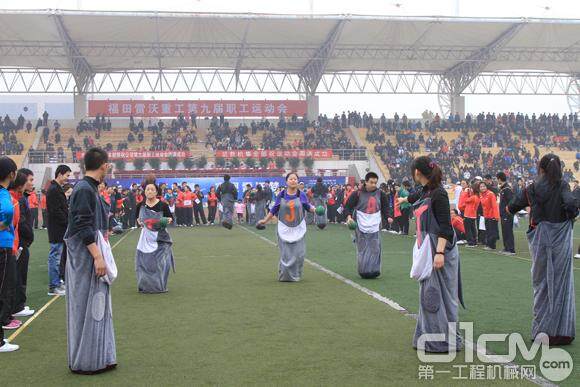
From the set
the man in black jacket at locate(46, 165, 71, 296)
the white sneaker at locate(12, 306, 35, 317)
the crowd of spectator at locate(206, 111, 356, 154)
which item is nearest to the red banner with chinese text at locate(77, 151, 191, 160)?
the crowd of spectator at locate(206, 111, 356, 154)

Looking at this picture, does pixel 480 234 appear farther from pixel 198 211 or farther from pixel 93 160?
pixel 198 211

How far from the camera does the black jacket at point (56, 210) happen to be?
10.8 meters

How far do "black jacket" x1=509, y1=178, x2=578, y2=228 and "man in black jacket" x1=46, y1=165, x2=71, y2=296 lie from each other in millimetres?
6170

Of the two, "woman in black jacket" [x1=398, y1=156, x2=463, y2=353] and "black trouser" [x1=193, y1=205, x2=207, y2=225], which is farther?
"black trouser" [x1=193, y1=205, x2=207, y2=225]

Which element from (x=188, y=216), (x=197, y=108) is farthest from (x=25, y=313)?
(x=197, y=108)

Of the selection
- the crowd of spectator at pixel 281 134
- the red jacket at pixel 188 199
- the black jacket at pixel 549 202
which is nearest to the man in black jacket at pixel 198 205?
the red jacket at pixel 188 199

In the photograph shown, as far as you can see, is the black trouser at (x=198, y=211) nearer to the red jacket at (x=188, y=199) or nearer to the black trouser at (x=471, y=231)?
the red jacket at (x=188, y=199)

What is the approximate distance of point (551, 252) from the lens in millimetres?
7262

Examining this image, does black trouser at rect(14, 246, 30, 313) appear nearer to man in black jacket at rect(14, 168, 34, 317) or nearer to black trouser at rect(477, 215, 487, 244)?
man in black jacket at rect(14, 168, 34, 317)

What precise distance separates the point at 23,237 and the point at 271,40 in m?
36.3

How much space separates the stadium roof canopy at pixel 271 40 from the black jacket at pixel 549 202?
3364 cm

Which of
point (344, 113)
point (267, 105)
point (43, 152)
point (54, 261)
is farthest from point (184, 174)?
point (54, 261)

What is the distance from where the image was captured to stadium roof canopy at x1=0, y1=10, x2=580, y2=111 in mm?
40594

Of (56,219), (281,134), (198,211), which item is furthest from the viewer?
(281,134)
